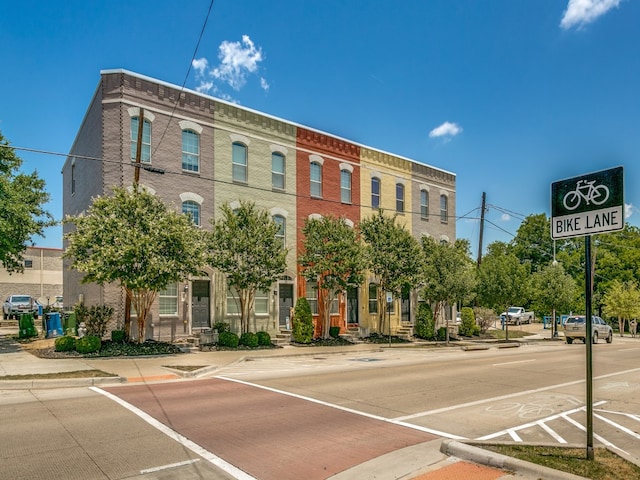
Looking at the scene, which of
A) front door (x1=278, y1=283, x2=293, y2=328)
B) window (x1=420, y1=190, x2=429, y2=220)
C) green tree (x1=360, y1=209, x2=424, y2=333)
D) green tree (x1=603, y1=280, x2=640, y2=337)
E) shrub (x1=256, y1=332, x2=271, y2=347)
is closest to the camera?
shrub (x1=256, y1=332, x2=271, y2=347)

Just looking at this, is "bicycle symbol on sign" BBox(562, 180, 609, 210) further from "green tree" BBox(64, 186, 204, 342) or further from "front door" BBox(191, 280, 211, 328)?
"front door" BBox(191, 280, 211, 328)

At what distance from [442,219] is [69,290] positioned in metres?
26.0

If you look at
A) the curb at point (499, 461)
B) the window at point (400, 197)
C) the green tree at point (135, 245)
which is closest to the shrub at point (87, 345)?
the green tree at point (135, 245)

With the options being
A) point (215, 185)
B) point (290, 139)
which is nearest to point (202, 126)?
Result: point (215, 185)

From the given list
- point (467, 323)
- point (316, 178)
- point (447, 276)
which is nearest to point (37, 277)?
point (316, 178)

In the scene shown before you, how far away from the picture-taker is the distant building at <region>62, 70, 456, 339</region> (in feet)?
75.4

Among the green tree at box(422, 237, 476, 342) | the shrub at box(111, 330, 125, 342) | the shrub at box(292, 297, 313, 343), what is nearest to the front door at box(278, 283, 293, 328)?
the shrub at box(292, 297, 313, 343)

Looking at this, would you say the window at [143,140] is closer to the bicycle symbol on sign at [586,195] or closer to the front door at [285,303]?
the front door at [285,303]

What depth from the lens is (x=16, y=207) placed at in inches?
782

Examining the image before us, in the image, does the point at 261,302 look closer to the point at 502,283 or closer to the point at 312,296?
the point at 312,296

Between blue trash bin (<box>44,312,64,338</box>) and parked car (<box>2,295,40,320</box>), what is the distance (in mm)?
17112

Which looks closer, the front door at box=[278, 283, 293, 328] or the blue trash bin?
the blue trash bin

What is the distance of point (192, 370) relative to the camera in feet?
51.5

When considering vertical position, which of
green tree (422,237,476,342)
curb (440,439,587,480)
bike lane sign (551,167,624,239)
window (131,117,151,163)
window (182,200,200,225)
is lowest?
curb (440,439,587,480)
